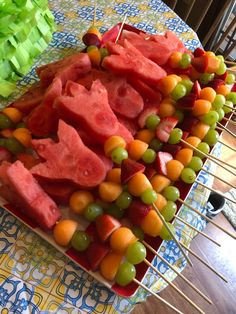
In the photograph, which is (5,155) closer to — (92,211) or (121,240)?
(92,211)

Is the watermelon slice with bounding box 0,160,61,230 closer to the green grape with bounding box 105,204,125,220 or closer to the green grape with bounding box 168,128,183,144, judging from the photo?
the green grape with bounding box 105,204,125,220

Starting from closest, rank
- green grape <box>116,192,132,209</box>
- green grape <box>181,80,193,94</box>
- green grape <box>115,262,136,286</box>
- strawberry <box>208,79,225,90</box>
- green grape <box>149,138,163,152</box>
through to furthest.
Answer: green grape <box>115,262,136,286</box>
green grape <box>116,192,132,209</box>
green grape <box>149,138,163,152</box>
green grape <box>181,80,193,94</box>
strawberry <box>208,79,225,90</box>

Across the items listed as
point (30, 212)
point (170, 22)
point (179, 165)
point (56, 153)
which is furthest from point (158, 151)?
point (170, 22)

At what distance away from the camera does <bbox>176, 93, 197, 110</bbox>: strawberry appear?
1338mm

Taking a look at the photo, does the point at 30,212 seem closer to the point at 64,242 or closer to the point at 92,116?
the point at 64,242

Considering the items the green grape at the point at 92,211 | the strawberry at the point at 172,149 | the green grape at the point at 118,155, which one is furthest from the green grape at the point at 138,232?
the strawberry at the point at 172,149

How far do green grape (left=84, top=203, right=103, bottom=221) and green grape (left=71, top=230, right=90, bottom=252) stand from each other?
0.06m

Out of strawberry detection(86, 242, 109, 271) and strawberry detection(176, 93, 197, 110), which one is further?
strawberry detection(176, 93, 197, 110)

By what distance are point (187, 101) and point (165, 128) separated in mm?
156

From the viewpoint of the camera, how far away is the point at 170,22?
6.47ft

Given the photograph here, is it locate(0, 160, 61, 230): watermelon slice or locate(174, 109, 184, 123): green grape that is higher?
locate(174, 109, 184, 123): green grape

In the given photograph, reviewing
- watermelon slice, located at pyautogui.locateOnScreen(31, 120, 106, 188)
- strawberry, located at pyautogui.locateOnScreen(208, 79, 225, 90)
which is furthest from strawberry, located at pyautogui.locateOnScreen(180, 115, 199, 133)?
watermelon slice, located at pyautogui.locateOnScreen(31, 120, 106, 188)

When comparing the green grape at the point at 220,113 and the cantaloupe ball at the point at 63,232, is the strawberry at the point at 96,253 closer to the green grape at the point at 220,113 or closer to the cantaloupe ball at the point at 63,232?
the cantaloupe ball at the point at 63,232

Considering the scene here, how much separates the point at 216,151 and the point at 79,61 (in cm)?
70
